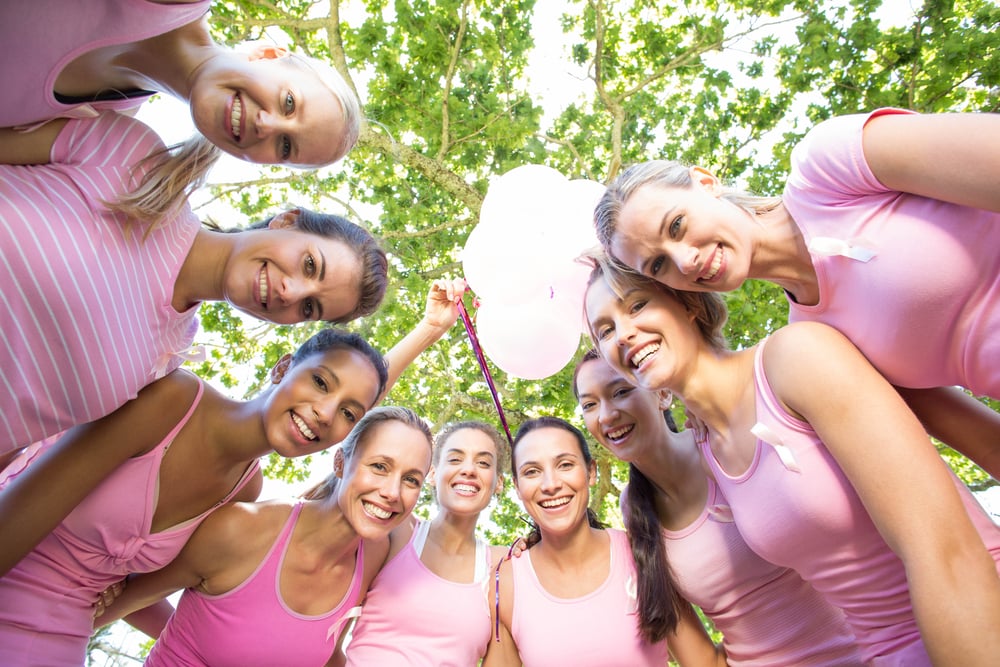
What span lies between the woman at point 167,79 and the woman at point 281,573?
68.0 inches

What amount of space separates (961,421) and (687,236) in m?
1.26

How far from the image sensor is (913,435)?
1651mm

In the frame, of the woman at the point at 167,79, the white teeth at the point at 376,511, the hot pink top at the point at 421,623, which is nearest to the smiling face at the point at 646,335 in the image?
the woman at the point at 167,79

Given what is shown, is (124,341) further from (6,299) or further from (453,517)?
(453,517)

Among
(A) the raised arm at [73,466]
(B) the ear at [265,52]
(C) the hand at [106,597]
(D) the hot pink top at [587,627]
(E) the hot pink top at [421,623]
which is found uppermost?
(B) the ear at [265,52]

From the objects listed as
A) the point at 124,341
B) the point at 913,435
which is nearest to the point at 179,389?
the point at 124,341

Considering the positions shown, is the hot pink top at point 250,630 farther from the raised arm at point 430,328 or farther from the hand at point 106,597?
the raised arm at point 430,328

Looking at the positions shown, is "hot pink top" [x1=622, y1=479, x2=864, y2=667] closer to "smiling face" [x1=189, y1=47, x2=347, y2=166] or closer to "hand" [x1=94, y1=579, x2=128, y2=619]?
"smiling face" [x1=189, y1=47, x2=347, y2=166]

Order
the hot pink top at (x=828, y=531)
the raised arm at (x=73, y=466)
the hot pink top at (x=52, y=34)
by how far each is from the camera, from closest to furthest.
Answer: the hot pink top at (x=52, y=34)
the hot pink top at (x=828, y=531)
the raised arm at (x=73, y=466)

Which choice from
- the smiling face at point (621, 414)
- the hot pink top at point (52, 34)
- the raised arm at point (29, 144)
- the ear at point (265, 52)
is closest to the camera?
the hot pink top at point (52, 34)

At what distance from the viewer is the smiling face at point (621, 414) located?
10.0 feet

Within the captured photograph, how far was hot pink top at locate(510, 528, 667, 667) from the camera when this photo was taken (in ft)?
9.14

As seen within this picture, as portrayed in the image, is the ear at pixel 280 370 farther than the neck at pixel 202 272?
Yes

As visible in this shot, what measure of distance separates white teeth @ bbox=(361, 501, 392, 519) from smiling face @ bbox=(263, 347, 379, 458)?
418 millimetres
